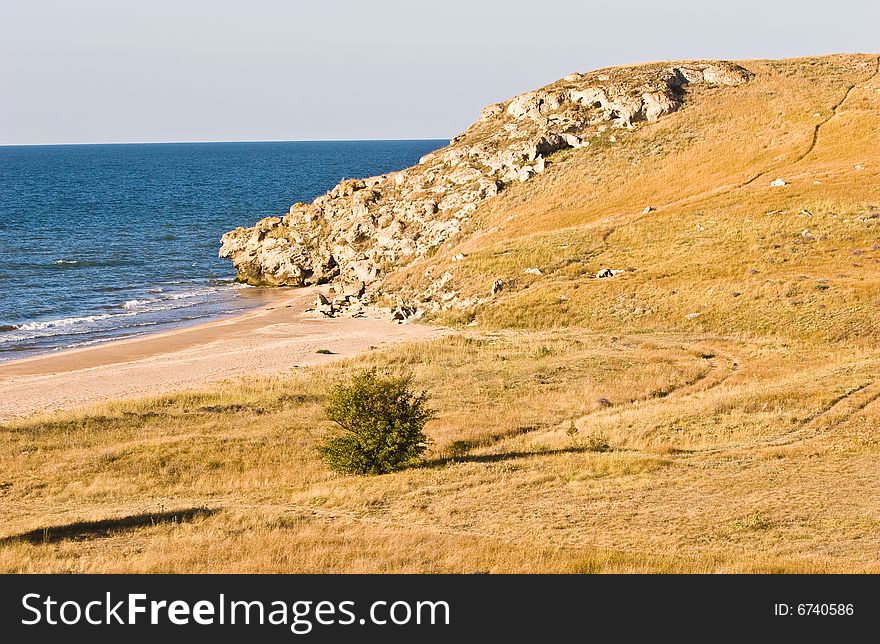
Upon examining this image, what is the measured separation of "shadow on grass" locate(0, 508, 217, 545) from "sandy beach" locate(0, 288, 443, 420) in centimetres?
2042

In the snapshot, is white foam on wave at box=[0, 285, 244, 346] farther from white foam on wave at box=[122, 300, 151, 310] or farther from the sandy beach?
the sandy beach

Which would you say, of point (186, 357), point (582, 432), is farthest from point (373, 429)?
point (186, 357)

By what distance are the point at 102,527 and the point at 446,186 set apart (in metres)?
73.9

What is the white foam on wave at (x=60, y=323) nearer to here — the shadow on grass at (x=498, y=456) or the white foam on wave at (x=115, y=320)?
the white foam on wave at (x=115, y=320)

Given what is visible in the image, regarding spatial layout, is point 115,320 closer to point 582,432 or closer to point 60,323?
point 60,323

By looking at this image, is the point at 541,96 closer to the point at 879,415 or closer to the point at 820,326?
the point at 820,326

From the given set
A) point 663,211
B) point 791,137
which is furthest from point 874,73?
point 663,211

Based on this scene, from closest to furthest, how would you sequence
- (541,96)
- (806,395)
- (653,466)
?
1. (653,466)
2. (806,395)
3. (541,96)

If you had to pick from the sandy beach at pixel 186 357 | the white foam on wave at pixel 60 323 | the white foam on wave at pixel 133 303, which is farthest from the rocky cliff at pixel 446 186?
the white foam on wave at pixel 60 323

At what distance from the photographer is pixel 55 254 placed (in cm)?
10644

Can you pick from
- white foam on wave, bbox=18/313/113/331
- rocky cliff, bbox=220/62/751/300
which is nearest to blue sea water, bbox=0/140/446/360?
white foam on wave, bbox=18/313/113/331

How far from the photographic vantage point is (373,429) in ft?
96.0

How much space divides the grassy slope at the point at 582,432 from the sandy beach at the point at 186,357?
5585 mm
